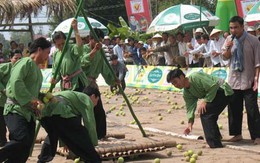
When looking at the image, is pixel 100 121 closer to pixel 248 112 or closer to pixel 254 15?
pixel 248 112

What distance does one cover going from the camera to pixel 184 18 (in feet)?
72.7

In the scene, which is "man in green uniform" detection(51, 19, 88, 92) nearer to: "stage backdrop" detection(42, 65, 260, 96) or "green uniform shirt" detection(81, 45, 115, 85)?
"green uniform shirt" detection(81, 45, 115, 85)

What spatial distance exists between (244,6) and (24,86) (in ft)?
56.1

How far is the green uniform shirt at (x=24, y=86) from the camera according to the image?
7.32 meters

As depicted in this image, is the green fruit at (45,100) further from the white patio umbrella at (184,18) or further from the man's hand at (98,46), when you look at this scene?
the white patio umbrella at (184,18)

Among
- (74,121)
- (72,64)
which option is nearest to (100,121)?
(72,64)

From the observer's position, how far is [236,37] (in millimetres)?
10234

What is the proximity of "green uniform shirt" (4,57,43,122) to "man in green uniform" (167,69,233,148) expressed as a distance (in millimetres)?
2972

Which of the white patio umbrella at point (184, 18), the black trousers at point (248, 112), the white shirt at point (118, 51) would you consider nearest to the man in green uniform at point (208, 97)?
the black trousers at point (248, 112)

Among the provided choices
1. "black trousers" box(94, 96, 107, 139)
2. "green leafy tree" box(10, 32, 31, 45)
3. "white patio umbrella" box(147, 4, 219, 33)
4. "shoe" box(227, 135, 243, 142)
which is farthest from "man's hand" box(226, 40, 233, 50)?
"green leafy tree" box(10, 32, 31, 45)

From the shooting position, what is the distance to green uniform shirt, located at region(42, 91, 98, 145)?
7.78m

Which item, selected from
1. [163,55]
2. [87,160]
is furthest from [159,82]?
[87,160]

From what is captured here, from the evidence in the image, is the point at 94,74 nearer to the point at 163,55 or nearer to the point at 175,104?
the point at 175,104

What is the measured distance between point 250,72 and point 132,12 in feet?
80.5
